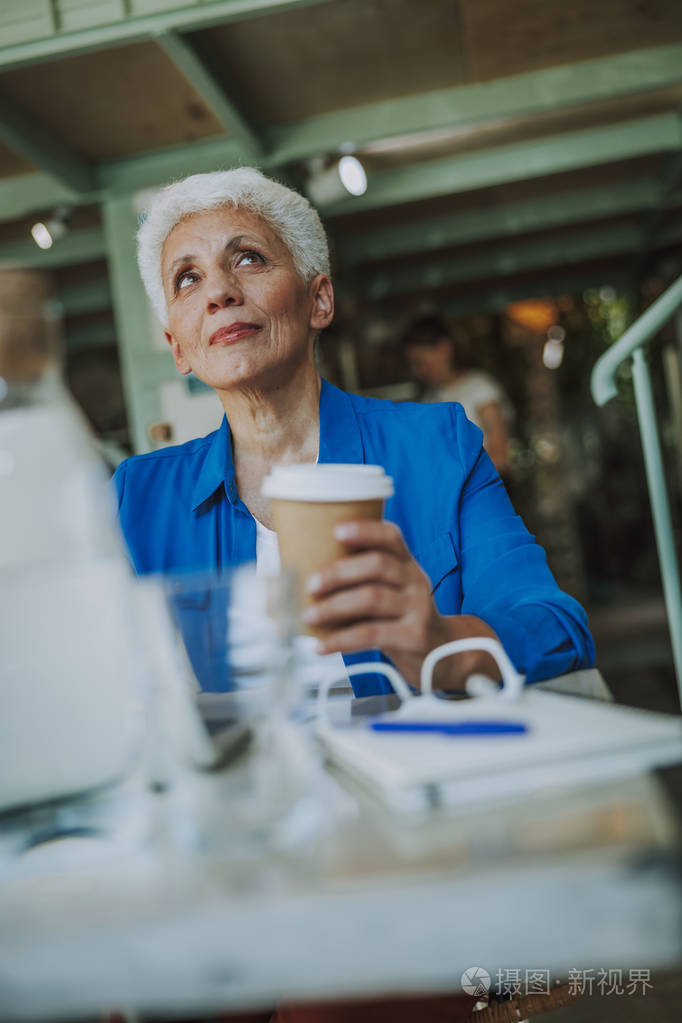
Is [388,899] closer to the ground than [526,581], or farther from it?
closer to the ground

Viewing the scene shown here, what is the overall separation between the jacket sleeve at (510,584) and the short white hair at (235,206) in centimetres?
38

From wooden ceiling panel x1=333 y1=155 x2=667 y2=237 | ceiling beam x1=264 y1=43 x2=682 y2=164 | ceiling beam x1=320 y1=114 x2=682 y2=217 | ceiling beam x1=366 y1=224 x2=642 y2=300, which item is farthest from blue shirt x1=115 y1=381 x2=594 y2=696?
ceiling beam x1=366 y1=224 x2=642 y2=300

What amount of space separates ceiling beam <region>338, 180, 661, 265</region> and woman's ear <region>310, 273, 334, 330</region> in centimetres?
446

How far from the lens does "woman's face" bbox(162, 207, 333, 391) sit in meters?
1.42

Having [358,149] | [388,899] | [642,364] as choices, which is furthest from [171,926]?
[358,149]

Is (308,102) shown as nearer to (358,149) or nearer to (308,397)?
(358,149)

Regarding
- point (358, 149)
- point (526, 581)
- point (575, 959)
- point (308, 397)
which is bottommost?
point (575, 959)

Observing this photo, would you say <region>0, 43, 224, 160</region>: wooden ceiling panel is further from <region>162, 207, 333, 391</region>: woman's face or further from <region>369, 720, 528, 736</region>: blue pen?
<region>369, 720, 528, 736</region>: blue pen

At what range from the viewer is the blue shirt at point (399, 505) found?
3.90ft

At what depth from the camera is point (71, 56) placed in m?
3.17

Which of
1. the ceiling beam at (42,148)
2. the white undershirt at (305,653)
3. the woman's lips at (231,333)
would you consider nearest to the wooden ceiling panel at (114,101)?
the ceiling beam at (42,148)

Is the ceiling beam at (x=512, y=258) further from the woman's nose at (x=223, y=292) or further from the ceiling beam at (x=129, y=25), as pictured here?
the woman's nose at (x=223, y=292)

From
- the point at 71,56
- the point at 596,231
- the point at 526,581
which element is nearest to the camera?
the point at 526,581

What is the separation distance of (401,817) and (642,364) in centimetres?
200
